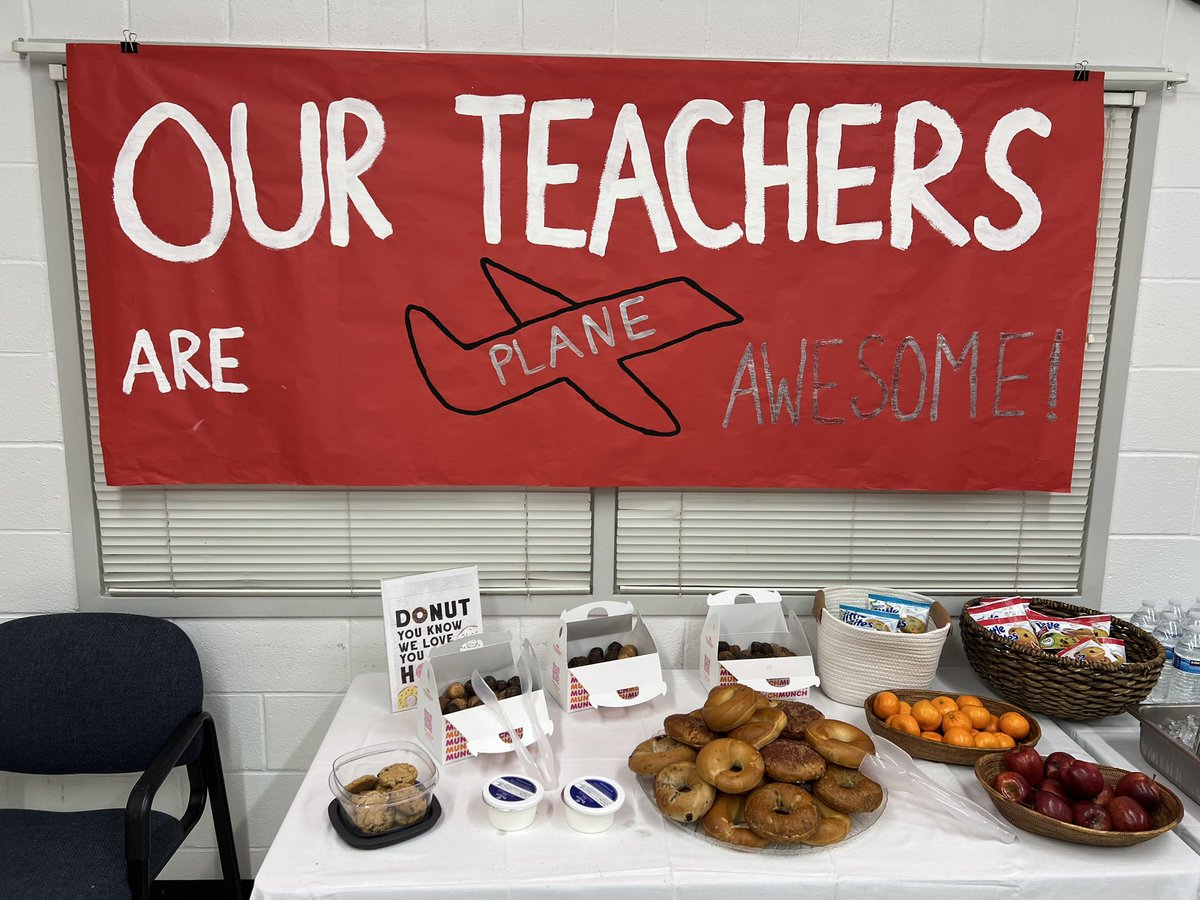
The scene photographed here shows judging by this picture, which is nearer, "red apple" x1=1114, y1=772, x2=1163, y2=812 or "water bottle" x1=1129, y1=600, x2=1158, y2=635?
"red apple" x1=1114, y1=772, x2=1163, y2=812

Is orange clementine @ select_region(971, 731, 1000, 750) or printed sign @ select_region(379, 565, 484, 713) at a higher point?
printed sign @ select_region(379, 565, 484, 713)

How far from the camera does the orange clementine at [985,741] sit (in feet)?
4.67

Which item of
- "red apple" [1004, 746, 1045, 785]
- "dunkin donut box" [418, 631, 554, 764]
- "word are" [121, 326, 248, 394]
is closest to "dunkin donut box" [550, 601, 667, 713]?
"dunkin donut box" [418, 631, 554, 764]

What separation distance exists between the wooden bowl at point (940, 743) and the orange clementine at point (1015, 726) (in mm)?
11

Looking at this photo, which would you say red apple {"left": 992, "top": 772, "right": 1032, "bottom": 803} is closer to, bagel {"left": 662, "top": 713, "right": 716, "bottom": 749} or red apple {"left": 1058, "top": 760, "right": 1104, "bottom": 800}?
red apple {"left": 1058, "top": 760, "right": 1104, "bottom": 800}

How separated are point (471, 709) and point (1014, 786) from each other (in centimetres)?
91

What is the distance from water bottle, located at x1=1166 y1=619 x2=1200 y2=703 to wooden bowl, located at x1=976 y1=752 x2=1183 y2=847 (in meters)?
0.50

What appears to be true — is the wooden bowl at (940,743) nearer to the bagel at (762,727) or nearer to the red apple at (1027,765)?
the red apple at (1027,765)

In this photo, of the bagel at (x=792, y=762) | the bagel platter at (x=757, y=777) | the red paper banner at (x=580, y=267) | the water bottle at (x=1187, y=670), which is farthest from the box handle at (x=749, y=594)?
the water bottle at (x=1187, y=670)

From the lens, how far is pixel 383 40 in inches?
66.0

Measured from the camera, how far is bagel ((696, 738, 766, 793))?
1.25 m

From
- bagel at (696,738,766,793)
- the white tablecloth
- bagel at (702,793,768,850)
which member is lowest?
the white tablecloth

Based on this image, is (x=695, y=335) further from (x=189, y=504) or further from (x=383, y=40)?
(x=189, y=504)

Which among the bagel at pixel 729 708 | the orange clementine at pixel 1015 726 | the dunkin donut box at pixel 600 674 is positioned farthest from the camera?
the dunkin donut box at pixel 600 674
